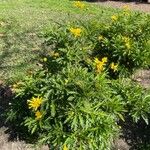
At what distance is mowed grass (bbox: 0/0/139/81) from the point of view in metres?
7.68

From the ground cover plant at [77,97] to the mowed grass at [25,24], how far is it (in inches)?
46.4

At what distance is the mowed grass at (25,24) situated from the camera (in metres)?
7.68

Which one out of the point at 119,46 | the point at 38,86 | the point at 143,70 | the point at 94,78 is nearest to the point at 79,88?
the point at 94,78

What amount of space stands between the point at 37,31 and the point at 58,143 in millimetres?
4399

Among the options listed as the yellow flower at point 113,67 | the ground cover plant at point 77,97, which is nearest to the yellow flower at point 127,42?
the ground cover plant at point 77,97

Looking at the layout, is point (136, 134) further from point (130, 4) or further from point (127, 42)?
point (130, 4)

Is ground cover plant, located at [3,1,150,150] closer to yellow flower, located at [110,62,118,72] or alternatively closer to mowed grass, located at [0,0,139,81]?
yellow flower, located at [110,62,118,72]

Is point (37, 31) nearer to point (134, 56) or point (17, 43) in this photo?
point (17, 43)

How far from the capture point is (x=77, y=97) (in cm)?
512

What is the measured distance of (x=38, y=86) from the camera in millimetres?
5633

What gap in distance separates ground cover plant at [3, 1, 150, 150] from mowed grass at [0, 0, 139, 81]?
46.4 inches

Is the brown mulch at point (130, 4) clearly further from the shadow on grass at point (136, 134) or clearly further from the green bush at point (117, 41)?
the shadow on grass at point (136, 134)

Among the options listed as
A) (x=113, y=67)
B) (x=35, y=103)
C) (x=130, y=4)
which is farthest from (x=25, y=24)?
(x=35, y=103)

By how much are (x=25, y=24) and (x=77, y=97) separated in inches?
194
